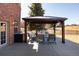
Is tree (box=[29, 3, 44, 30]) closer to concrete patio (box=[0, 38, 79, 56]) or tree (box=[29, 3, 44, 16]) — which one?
tree (box=[29, 3, 44, 16])

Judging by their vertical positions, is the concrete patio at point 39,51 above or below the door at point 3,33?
below

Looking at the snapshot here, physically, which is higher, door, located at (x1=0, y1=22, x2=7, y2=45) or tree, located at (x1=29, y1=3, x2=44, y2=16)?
tree, located at (x1=29, y1=3, x2=44, y2=16)

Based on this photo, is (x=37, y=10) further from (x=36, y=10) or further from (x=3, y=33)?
(x=3, y=33)

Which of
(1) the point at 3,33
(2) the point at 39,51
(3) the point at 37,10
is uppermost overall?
(3) the point at 37,10

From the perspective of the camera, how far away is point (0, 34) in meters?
19.0

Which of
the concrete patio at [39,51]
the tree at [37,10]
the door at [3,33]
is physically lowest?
the concrete patio at [39,51]

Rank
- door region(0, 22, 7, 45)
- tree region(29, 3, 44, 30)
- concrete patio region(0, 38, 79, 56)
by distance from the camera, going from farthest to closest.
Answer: tree region(29, 3, 44, 30)
door region(0, 22, 7, 45)
concrete patio region(0, 38, 79, 56)

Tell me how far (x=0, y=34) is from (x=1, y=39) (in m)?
0.52

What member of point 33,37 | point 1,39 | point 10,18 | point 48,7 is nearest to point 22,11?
point 48,7

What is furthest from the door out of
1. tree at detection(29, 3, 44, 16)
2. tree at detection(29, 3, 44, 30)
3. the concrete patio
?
tree at detection(29, 3, 44, 16)

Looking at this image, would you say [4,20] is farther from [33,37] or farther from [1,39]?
[33,37]

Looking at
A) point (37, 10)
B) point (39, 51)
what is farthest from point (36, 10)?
point (39, 51)

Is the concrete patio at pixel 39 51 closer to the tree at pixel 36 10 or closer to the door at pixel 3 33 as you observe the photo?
the door at pixel 3 33

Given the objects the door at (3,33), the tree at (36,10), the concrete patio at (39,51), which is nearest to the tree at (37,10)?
the tree at (36,10)
